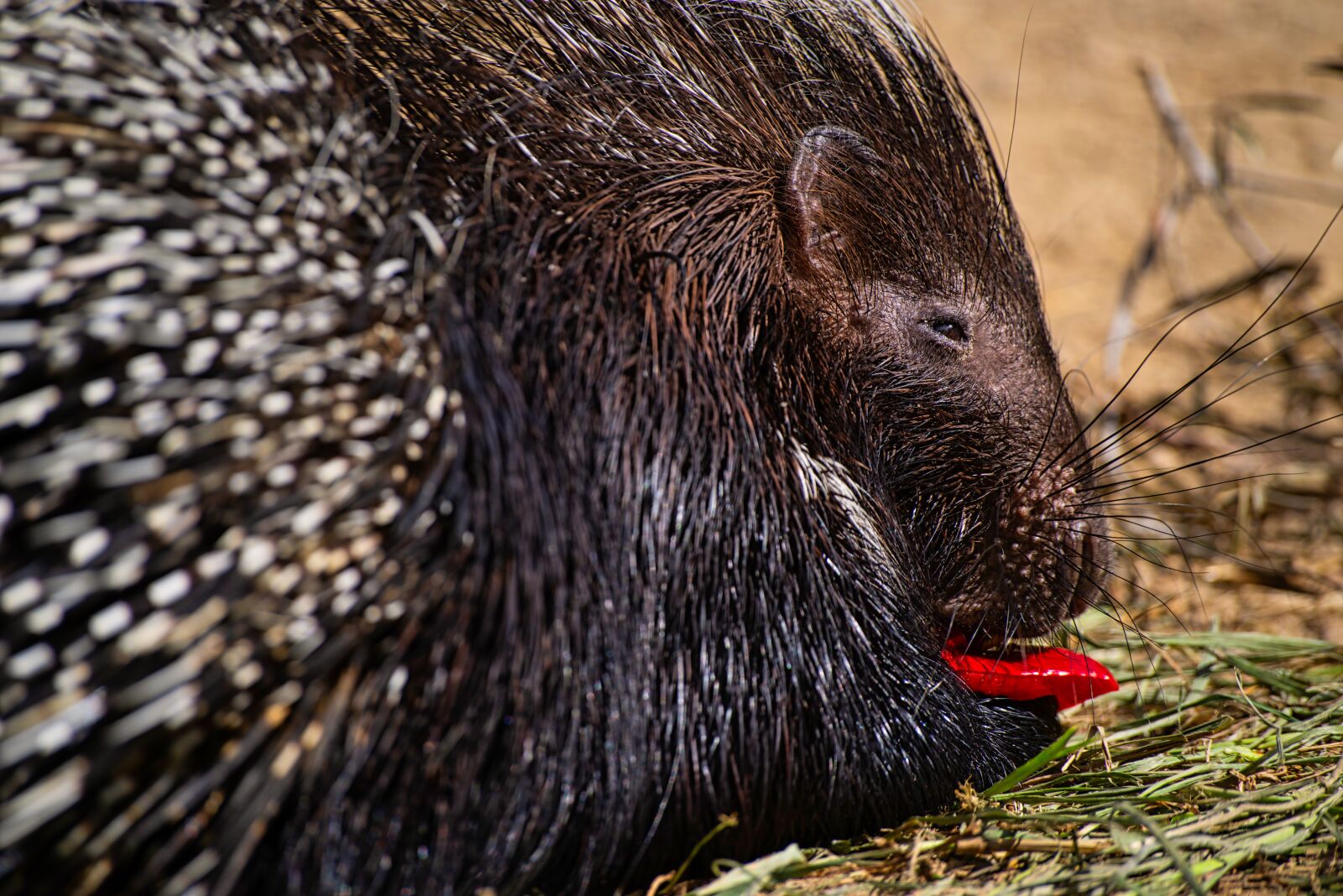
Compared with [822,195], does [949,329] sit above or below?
below

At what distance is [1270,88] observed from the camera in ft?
16.2

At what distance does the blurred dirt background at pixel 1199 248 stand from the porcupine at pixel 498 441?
435 millimetres

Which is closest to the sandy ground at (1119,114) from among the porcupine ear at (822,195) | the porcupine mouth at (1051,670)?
the porcupine mouth at (1051,670)

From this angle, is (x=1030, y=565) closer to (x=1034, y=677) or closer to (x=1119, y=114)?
(x=1034, y=677)

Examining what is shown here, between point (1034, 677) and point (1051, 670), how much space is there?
1.1 inches

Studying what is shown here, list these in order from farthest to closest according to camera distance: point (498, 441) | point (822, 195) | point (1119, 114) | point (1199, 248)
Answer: point (1119, 114), point (1199, 248), point (822, 195), point (498, 441)

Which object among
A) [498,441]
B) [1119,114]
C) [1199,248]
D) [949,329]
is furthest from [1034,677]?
[1119,114]

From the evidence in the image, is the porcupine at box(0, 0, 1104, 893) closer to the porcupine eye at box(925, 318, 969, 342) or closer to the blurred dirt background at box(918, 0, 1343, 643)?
the porcupine eye at box(925, 318, 969, 342)

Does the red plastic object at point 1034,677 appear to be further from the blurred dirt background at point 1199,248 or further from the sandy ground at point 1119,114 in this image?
the sandy ground at point 1119,114

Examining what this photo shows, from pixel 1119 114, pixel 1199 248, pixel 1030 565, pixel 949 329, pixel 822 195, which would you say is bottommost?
pixel 1030 565

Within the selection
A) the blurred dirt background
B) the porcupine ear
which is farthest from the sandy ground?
the porcupine ear

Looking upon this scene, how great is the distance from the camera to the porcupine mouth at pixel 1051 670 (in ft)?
5.51

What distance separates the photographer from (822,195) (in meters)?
1.62

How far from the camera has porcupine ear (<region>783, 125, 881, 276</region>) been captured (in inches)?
63.5
